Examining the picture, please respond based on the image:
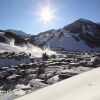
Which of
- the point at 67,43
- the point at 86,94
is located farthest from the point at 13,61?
the point at 67,43

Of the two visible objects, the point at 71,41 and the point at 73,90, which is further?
the point at 71,41

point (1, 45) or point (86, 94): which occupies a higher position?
point (1, 45)

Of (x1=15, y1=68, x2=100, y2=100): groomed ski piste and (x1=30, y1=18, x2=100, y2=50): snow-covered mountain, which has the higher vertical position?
(x1=30, y1=18, x2=100, y2=50): snow-covered mountain

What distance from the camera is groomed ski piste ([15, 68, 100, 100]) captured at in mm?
4664

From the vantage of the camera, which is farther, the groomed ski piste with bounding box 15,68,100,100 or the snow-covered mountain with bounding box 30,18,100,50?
the snow-covered mountain with bounding box 30,18,100,50

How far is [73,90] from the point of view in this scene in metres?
5.19

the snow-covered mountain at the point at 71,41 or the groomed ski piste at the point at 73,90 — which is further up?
the snow-covered mountain at the point at 71,41

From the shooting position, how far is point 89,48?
181000 millimetres

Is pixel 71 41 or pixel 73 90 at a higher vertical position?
pixel 71 41

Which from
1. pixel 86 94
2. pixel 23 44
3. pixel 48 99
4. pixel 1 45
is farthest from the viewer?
pixel 23 44

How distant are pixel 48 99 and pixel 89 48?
588 ft

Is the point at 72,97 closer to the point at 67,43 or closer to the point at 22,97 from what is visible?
the point at 22,97

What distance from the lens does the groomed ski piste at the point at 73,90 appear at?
15.3 ft

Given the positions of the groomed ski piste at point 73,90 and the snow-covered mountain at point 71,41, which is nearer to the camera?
the groomed ski piste at point 73,90
